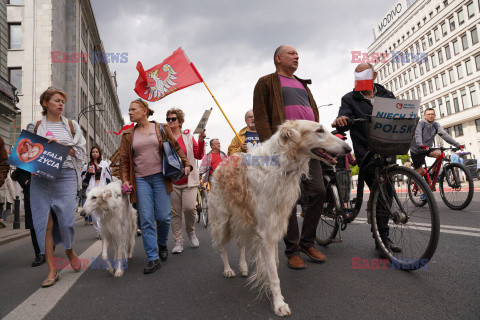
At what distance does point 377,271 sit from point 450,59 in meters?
56.5

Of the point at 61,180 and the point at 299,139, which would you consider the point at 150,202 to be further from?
the point at 299,139

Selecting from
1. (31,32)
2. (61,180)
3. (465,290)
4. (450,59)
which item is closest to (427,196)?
(465,290)

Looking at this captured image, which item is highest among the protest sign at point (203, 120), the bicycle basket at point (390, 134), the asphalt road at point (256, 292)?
the protest sign at point (203, 120)

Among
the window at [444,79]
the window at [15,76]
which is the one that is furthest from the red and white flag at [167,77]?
the window at [444,79]

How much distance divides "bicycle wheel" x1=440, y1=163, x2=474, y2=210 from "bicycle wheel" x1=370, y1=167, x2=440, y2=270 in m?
4.18

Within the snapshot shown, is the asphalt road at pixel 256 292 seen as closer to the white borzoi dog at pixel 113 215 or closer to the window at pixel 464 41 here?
the white borzoi dog at pixel 113 215

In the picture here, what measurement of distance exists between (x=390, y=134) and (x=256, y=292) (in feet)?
6.76

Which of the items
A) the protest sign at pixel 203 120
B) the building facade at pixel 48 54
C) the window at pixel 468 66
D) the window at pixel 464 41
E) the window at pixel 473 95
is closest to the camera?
the protest sign at pixel 203 120

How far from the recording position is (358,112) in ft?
13.5

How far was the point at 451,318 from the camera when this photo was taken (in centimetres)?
214

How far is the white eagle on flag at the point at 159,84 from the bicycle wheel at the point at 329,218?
3014mm

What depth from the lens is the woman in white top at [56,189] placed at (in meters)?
3.94

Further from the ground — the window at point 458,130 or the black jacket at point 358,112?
the window at point 458,130

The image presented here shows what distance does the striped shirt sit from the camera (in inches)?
162
